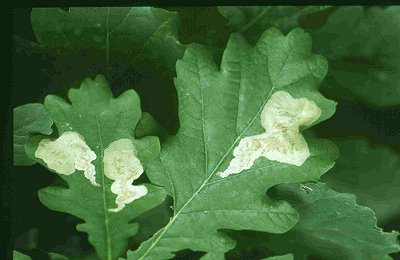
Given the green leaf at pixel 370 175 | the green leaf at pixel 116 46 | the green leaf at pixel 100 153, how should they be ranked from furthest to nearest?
the green leaf at pixel 370 175
the green leaf at pixel 116 46
the green leaf at pixel 100 153

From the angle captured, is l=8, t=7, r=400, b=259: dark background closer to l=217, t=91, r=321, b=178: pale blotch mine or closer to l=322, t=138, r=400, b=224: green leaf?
l=322, t=138, r=400, b=224: green leaf

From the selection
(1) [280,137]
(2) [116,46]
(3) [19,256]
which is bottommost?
(3) [19,256]

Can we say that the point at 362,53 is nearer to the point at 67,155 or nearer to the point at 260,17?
the point at 260,17

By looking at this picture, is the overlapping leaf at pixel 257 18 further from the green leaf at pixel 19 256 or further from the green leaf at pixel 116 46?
the green leaf at pixel 19 256

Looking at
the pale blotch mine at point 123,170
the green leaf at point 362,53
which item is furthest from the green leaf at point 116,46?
the green leaf at point 362,53

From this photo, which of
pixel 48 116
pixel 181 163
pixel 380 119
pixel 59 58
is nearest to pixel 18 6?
pixel 59 58

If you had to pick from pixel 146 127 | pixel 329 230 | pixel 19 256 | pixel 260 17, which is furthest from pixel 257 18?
pixel 19 256
